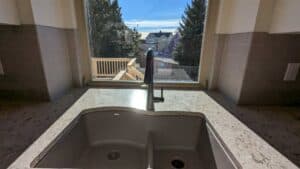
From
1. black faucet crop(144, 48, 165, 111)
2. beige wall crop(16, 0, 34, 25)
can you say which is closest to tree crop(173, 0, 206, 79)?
black faucet crop(144, 48, 165, 111)

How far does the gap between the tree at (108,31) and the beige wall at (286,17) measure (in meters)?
0.82

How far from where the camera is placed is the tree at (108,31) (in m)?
1.21

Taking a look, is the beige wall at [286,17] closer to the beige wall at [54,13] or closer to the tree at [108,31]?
the tree at [108,31]

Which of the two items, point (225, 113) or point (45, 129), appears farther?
point (225, 113)

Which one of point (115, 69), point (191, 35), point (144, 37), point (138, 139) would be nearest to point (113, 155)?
point (138, 139)

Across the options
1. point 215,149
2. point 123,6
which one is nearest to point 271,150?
point 215,149

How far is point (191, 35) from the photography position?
3.99 ft

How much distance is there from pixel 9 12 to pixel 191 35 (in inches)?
40.3

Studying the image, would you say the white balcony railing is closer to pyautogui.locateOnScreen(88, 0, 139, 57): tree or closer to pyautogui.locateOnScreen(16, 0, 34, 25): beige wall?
pyautogui.locateOnScreen(88, 0, 139, 57): tree

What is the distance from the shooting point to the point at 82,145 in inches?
35.1

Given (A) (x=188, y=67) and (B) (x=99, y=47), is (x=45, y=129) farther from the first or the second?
(A) (x=188, y=67)

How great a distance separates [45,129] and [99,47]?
2.38 ft

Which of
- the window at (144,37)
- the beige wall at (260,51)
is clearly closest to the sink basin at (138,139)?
the beige wall at (260,51)

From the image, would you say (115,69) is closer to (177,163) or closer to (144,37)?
(144,37)
